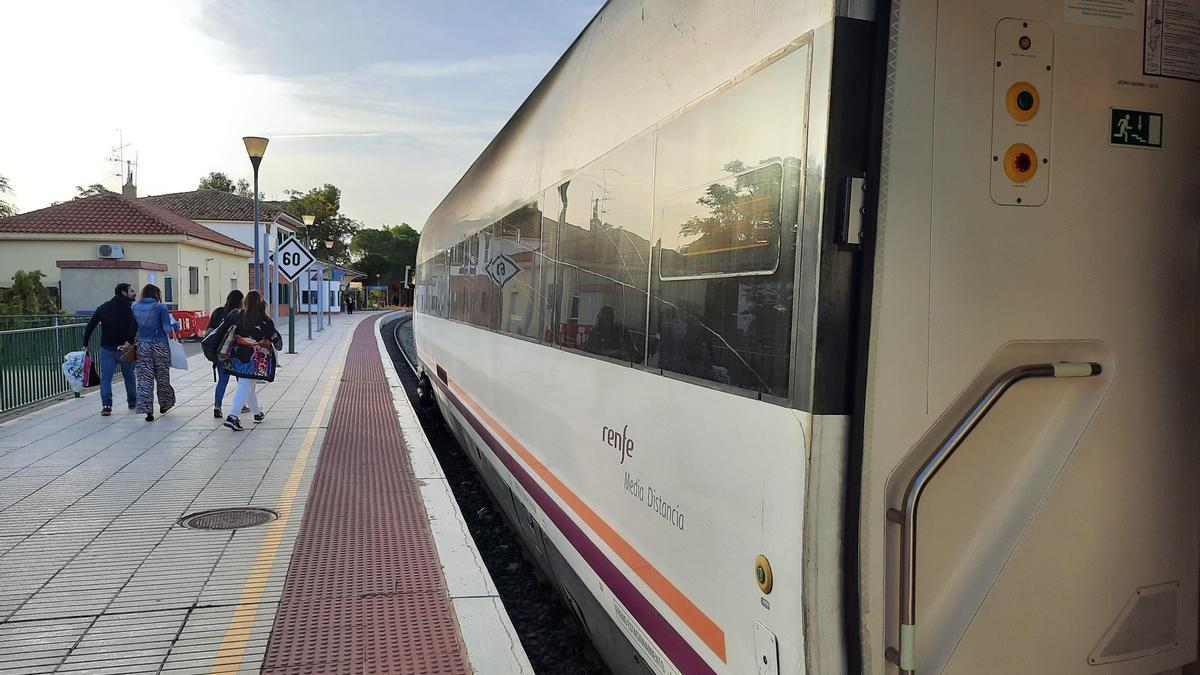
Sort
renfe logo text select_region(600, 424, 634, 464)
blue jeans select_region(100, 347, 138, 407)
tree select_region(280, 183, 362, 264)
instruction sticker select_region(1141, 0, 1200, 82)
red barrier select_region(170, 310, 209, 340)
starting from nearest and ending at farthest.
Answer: instruction sticker select_region(1141, 0, 1200, 82)
renfe logo text select_region(600, 424, 634, 464)
blue jeans select_region(100, 347, 138, 407)
red barrier select_region(170, 310, 209, 340)
tree select_region(280, 183, 362, 264)

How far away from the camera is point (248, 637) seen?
4422 millimetres

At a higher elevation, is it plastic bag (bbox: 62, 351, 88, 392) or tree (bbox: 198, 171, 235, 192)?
tree (bbox: 198, 171, 235, 192)

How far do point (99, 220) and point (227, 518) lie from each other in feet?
98.5

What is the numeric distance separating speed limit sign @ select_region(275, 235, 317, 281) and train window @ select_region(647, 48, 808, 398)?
69.7 ft

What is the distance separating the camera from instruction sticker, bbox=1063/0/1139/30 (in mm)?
2377

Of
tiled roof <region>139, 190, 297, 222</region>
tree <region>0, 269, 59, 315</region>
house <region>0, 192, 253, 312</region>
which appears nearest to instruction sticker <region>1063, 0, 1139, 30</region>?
tree <region>0, 269, 59, 315</region>

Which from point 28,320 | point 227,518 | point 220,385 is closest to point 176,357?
point 220,385

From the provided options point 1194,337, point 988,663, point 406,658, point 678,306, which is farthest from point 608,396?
point 1194,337

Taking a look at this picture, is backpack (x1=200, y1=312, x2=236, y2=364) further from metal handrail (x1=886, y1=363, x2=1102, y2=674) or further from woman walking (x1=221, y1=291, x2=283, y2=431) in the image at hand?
metal handrail (x1=886, y1=363, x2=1102, y2=674)

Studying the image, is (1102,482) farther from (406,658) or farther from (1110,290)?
(406,658)

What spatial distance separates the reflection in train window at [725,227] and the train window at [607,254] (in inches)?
11.6

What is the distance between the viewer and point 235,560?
5.66 m

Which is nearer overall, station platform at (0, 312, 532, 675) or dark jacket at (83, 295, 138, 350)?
station platform at (0, 312, 532, 675)

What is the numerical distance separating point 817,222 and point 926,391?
0.51 meters
